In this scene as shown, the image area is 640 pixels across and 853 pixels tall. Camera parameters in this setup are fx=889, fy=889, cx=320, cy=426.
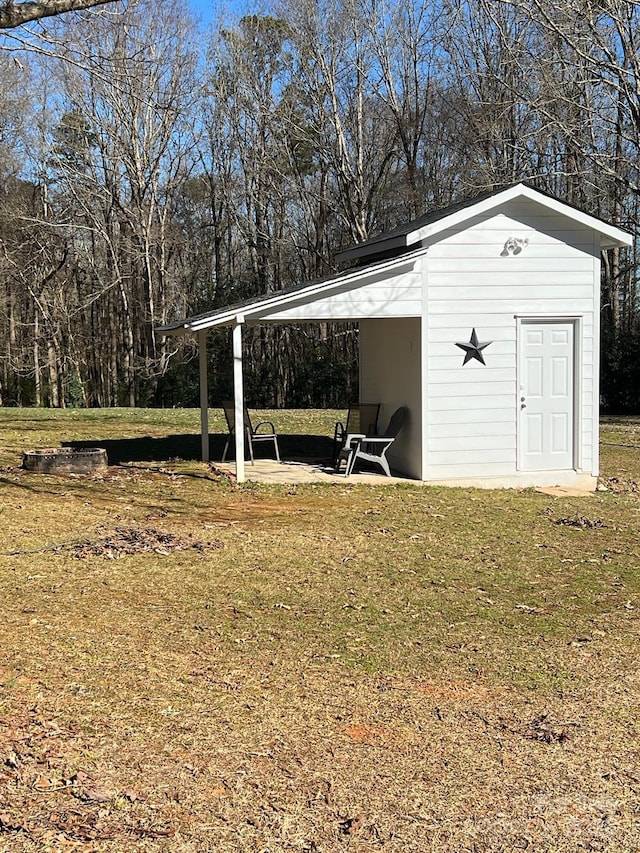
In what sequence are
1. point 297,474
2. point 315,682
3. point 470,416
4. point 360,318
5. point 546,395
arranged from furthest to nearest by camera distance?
point 297,474
point 546,395
point 470,416
point 360,318
point 315,682

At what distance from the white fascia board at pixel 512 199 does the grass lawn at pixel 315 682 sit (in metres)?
4.09

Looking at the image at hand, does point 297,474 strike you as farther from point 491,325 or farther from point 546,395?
point 546,395

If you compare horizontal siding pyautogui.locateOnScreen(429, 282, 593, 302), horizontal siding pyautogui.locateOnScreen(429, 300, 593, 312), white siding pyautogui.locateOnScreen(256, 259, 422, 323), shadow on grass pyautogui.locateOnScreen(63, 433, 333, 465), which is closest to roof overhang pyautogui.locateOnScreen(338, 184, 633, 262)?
white siding pyautogui.locateOnScreen(256, 259, 422, 323)

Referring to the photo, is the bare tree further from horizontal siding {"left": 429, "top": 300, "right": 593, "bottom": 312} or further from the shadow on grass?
the shadow on grass

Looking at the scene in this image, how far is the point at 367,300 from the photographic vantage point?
1173cm

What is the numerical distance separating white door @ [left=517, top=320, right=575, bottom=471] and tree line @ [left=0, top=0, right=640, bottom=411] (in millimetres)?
14327

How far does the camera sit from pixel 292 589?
6809 millimetres

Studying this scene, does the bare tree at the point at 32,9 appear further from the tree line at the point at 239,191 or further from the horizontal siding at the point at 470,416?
the tree line at the point at 239,191

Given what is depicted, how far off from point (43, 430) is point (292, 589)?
1259 cm

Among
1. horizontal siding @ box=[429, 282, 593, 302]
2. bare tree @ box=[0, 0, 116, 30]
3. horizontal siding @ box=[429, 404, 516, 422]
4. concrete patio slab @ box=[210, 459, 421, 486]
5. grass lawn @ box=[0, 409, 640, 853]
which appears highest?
bare tree @ box=[0, 0, 116, 30]

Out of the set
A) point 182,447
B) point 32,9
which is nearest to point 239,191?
point 182,447

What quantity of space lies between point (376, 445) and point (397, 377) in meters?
1.07

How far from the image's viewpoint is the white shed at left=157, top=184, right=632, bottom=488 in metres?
11.7

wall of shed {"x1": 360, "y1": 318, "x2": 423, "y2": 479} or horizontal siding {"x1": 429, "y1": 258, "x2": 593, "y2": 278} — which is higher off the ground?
horizontal siding {"x1": 429, "y1": 258, "x2": 593, "y2": 278}
